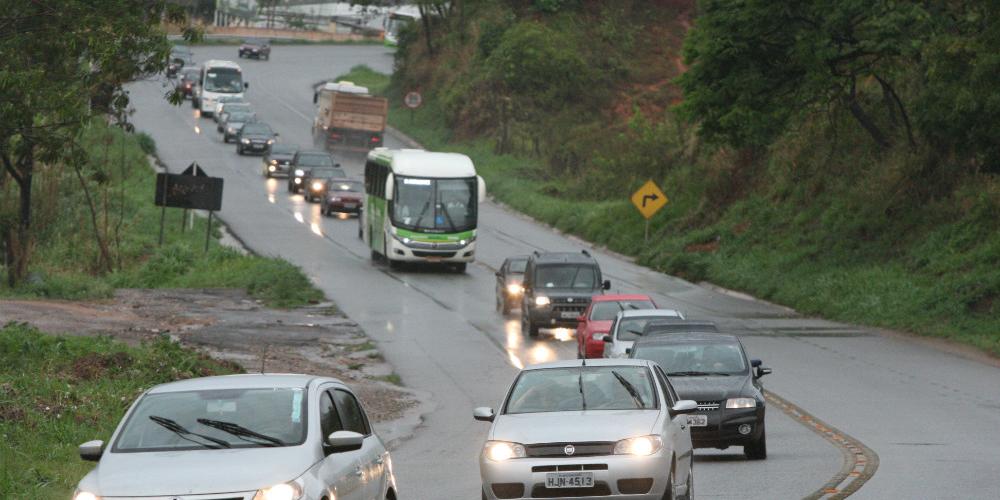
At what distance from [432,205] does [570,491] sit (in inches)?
1402

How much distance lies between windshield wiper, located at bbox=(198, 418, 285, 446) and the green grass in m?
3.58

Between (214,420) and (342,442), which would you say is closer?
(342,442)

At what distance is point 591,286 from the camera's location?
37875 millimetres

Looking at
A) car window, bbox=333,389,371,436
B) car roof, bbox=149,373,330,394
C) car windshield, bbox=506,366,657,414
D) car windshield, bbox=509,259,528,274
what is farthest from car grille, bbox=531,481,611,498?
car windshield, bbox=509,259,528,274

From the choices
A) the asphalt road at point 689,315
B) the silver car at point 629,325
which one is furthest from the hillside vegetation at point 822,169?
the silver car at point 629,325

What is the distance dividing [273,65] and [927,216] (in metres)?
88.4

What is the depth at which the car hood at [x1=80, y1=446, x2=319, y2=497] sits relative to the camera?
998 centimetres

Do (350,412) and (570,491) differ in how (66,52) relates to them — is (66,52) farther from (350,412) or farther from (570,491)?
(570,491)

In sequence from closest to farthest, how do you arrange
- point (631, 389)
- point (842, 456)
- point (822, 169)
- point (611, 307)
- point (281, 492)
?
point (281, 492) → point (631, 389) → point (842, 456) → point (611, 307) → point (822, 169)

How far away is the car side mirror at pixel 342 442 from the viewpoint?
1095cm

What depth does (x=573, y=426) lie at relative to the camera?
44.2ft

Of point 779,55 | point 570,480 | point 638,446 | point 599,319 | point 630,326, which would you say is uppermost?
point 779,55

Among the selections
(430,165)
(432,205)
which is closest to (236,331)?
(432,205)

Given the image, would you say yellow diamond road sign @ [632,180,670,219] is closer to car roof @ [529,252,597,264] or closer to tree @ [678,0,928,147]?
tree @ [678,0,928,147]
